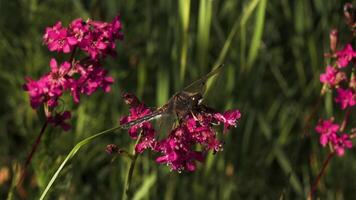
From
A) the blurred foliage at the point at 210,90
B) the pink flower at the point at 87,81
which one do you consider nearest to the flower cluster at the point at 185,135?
the pink flower at the point at 87,81

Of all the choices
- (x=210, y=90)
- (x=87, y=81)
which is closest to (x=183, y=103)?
(x=87, y=81)

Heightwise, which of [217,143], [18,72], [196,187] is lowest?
[217,143]

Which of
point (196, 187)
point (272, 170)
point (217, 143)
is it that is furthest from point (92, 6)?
point (217, 143)

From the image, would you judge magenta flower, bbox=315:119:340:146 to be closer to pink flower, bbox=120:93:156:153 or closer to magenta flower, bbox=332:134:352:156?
magenta flower, bbox=332:134:352:156

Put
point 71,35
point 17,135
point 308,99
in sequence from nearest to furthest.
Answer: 1. point 71,35
2. point 308,99
3. point 17,135

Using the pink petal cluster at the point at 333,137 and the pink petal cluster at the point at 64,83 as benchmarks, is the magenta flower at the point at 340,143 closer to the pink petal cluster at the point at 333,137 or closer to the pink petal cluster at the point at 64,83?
the pink petal cluster at the point at 333,137

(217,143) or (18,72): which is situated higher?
(18,72)

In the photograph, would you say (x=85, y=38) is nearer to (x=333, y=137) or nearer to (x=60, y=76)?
(x=60, y=76)

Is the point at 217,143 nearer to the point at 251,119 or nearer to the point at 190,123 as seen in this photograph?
the point at 190,123

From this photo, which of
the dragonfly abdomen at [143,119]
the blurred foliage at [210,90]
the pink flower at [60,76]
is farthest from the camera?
the blurred foliage at [210,90]
